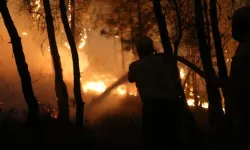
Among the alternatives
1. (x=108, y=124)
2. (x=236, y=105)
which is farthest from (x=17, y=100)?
(x=236, y=105)

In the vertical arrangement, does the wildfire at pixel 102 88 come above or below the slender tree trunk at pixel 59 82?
below

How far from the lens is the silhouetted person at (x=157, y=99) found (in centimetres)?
437

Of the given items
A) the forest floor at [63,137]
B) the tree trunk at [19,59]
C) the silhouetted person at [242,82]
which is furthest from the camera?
the forest floor at [63,137]

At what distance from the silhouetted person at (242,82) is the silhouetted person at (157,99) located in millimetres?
1645

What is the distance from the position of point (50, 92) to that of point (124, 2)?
14402 millimetres

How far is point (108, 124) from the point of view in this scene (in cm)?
1335

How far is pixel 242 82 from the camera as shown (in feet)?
8.84

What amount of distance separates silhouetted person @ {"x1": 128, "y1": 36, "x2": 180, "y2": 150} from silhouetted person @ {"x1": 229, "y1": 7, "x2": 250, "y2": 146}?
1645 mm

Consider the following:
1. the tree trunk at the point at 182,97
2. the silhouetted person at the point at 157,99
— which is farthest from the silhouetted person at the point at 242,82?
the tree trunk at the point at 182,97

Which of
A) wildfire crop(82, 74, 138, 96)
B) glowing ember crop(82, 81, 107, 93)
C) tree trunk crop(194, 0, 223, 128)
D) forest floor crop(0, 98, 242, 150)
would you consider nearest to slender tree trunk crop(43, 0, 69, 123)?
forest floor crop(0, 98, 242, 150)

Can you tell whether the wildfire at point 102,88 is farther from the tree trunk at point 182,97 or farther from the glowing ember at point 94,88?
the tree trunk at point 182,97

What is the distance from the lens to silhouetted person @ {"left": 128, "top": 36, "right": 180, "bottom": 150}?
4.37 metres

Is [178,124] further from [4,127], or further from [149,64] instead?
[4,127]

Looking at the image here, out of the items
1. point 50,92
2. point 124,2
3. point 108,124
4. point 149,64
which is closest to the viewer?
point 149,64
